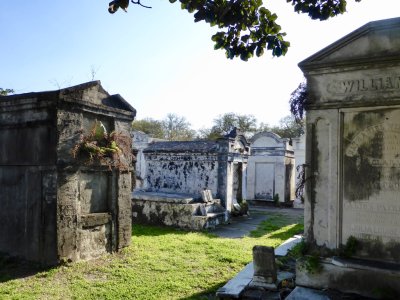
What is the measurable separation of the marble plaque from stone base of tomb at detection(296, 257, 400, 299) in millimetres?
313

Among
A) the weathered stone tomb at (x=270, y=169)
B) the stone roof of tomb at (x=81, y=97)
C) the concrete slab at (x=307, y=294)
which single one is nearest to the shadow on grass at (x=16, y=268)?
the stone roof of tomb at (x=81, y=97)

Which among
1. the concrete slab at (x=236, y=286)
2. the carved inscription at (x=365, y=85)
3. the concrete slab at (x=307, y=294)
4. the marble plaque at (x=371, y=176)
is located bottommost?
the concrete slab at (x=236, y=286)

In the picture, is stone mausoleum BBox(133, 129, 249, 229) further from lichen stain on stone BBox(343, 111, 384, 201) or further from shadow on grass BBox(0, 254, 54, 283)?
lichen stain on stone BBox(343, 111, 384, 201)

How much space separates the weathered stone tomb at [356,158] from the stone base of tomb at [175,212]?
6541 millimetres

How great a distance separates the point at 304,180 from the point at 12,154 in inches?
223

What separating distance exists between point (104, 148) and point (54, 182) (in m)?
1.25

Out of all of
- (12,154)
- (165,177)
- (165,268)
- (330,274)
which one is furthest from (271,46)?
(165,177)

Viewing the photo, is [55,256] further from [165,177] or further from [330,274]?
[165,177]

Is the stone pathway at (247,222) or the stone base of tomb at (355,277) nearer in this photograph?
the stone base of tomb at (355,277)

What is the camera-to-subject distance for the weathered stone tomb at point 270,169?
17609mm

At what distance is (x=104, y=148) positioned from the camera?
277 inches

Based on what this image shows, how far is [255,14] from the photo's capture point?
12.8 ft

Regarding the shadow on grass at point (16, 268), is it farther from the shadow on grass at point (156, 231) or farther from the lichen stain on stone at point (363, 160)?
the lichen stain on stone at point (363, 160)

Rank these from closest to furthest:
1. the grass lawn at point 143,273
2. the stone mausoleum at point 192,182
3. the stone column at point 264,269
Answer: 1. the stone column at point 264,269
2. the grass lawn at point 143,273
3. the stone mausoleum at point 192,182
